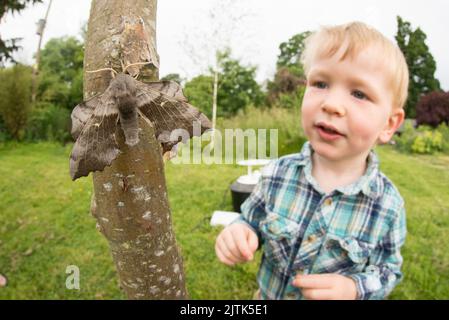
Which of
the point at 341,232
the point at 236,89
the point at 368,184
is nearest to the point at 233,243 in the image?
the point at 341,232

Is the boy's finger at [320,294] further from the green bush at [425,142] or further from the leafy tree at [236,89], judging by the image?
the leafy tree at [236,89]

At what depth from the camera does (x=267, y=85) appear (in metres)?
9.48

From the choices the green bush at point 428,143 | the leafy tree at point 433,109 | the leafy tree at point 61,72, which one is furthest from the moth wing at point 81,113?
the leafy tree at point 61,72

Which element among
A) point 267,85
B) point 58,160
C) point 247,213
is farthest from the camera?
point 267,85

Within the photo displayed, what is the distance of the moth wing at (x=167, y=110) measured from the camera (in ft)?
1.61

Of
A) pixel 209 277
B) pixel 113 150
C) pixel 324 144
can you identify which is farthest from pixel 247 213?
pixel 209 277

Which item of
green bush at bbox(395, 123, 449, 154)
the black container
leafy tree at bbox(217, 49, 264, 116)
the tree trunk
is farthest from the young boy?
leafy tree at bbox(217, 49, 264, 116)

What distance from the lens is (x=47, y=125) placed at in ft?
28.7

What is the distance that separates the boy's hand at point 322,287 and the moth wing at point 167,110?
1.79 ft

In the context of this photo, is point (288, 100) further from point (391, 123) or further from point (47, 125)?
point (391, 123)

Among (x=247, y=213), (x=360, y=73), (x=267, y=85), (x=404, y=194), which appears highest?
(x=267, y=85)

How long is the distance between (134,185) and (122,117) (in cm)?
15
